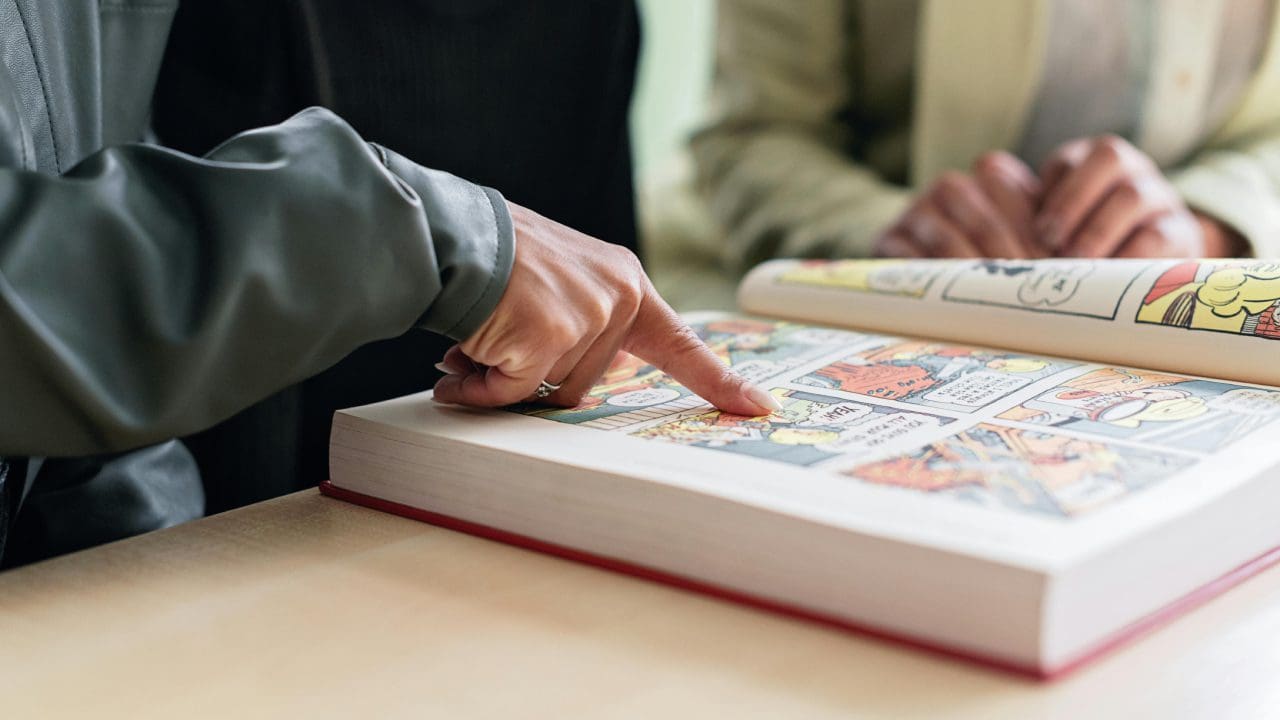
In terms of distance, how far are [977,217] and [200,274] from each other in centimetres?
70

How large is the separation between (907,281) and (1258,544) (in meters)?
0.29

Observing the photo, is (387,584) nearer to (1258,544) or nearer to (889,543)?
(889,543)

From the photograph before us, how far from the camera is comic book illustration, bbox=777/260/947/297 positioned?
66cm

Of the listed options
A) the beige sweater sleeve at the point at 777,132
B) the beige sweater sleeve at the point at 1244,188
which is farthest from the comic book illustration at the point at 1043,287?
the beige sweater sleeve at the point at 777,132

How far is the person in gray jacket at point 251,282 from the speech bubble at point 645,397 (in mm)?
17

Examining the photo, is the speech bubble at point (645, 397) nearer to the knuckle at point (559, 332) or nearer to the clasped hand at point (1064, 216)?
the knuckle at point (559, 332)

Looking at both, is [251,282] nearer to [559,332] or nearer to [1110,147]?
[559,332]

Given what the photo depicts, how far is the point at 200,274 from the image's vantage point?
0.41m

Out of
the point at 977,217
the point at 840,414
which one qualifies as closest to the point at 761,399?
the point at 840,414

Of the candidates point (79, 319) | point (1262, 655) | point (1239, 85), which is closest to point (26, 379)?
point (79, 319)

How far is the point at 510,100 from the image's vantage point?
2.73 ft

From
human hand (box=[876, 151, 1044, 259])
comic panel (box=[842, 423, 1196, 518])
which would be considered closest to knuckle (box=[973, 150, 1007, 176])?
human hand (box=[876, 151, 1044, 259])

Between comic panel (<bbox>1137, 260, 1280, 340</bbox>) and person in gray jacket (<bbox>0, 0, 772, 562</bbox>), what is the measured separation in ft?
0.73

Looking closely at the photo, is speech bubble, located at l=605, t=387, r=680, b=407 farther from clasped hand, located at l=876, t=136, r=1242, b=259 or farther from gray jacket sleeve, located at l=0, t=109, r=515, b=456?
clasped hand, located at l=876, t=136, r=1242, b=259
